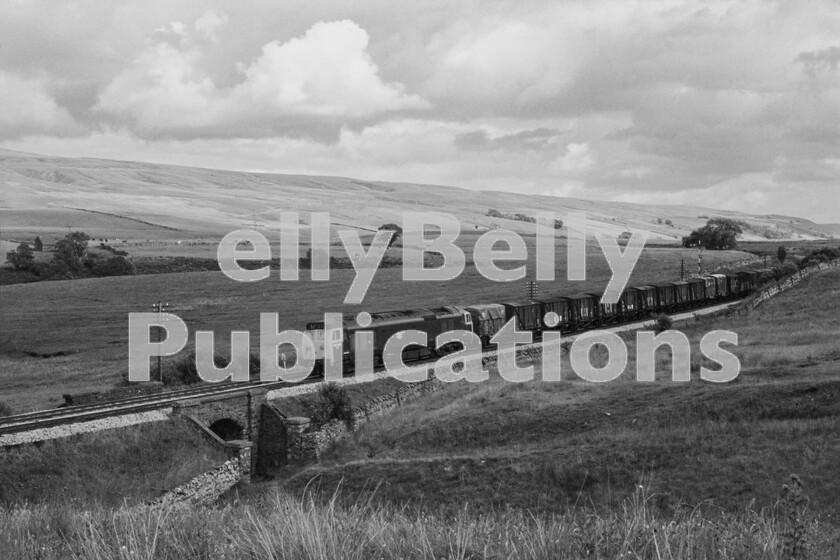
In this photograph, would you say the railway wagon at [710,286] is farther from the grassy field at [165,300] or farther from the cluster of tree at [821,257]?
the cluster of tree at [821,257]

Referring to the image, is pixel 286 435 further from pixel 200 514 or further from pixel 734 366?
pixel 200 514

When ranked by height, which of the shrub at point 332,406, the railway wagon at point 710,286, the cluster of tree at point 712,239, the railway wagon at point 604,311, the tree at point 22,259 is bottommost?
the shrub at point 332,406

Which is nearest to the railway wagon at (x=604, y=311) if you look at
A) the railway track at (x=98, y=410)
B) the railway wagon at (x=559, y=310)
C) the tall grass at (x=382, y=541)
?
the railway wagon at (x=559, y=310)

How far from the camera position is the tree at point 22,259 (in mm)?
114812

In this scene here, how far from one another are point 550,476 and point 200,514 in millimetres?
17685

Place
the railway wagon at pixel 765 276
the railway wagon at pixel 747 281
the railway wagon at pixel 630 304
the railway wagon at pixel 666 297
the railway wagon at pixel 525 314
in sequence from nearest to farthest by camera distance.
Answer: the railway wagon at pixel 525 314, the railway wagon at pixel 630 304, the railway wagon at pixel 666 297, the railway wagon at pixel 747 281, the railway wagon at pixel 765 276

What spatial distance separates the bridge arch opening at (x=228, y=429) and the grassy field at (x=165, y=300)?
23.9 m

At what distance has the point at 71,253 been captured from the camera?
12031 centimetres

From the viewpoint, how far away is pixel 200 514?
931cm

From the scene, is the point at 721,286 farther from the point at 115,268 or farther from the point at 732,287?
the point at 115,268

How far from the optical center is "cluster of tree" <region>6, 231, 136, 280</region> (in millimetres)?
115188

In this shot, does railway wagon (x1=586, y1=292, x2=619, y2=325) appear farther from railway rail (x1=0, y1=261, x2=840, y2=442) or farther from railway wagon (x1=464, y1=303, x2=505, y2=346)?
railway wagon (x1=464, y1=303, x2=505, y2=346)

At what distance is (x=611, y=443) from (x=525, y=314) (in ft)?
105

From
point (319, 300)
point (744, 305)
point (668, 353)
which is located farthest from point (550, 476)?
point (319, 300)
